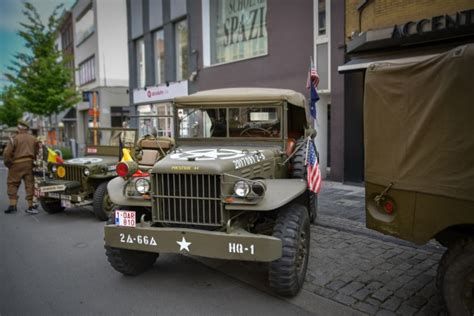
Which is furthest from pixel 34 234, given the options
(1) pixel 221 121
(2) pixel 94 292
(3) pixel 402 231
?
(3) pixel 402 231

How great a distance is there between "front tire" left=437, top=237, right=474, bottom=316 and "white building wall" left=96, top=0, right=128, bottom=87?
69.7 feet

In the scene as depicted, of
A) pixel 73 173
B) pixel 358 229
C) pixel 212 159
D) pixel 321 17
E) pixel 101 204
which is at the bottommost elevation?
pixel 358 229

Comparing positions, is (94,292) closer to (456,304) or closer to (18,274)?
(18,274)

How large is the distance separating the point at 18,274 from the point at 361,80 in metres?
8.22

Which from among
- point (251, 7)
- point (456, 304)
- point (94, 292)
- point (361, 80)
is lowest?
point (94, 292)

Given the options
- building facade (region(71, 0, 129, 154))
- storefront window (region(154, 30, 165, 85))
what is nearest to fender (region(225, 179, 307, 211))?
storefront window (region(154, 30, 165, 85))

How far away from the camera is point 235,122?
509 centimetres

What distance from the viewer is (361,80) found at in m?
9.59

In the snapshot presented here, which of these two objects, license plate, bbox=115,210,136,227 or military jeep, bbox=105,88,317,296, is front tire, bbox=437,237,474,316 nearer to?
military jeep, bbox=105,88,317,296

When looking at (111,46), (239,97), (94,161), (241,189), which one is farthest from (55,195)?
(111,46)

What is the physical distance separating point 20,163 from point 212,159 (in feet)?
18.8

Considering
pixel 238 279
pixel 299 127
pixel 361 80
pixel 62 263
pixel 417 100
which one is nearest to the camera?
pixel 417 100

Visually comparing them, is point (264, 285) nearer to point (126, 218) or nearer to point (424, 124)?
point (126, 218)

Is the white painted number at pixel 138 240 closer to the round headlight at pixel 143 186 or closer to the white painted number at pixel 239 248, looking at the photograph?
the round headlight at pixel 143 186
